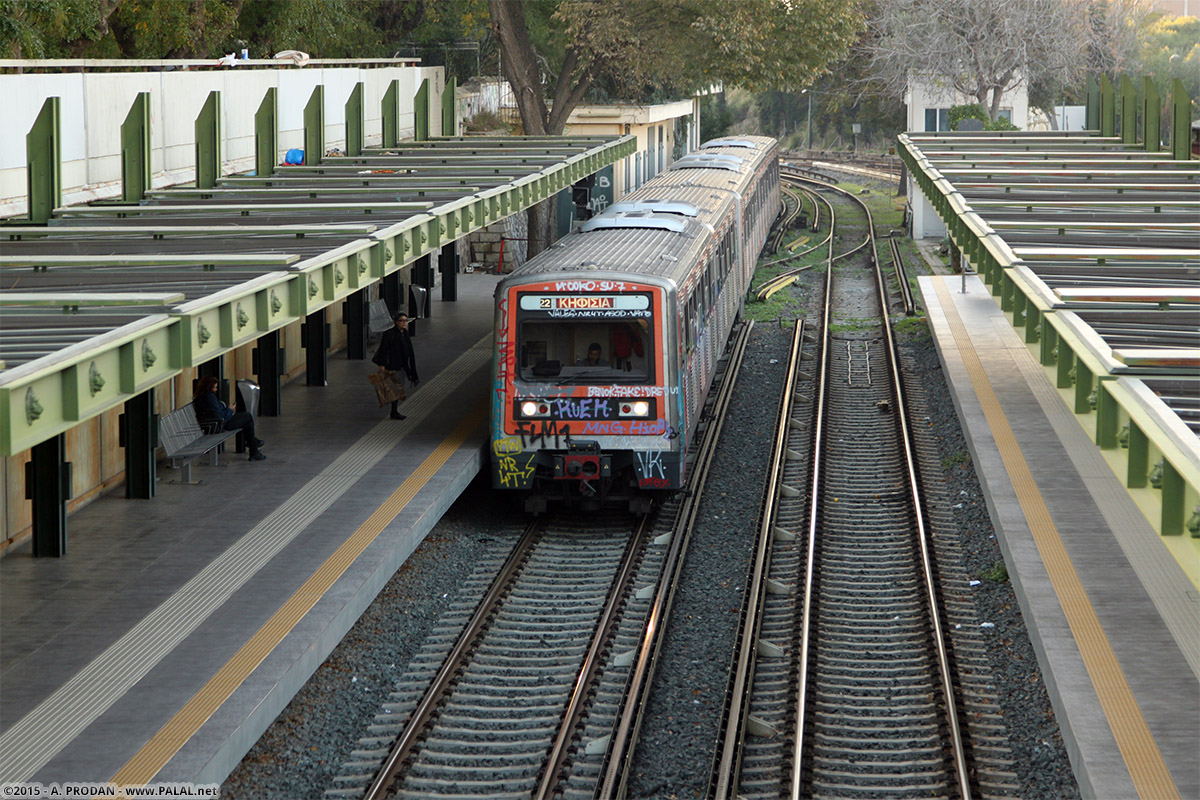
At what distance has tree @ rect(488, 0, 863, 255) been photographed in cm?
2894

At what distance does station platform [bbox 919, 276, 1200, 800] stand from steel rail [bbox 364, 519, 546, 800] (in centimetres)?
416

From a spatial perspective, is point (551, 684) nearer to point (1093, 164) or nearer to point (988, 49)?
point (1093, 164)

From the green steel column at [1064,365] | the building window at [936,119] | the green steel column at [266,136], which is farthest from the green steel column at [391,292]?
the building window at [936,119]

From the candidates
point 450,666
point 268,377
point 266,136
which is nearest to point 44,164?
point 268,377

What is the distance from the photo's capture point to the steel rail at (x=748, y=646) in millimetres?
8625

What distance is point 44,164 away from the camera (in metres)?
14.5

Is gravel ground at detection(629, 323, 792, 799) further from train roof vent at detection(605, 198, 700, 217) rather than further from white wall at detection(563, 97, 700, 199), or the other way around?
white wall at detection(563, 97, 700, 199)

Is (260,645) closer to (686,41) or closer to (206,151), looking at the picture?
(206,151)

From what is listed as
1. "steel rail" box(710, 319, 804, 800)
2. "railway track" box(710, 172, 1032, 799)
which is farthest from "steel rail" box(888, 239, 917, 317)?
"steel rail" box(710, 319, 804, 800)

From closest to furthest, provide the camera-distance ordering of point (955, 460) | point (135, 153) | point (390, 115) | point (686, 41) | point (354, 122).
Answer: point (135, 153)
point (955, 460)
point (354, 122)
point (390, 115)
point (686, 41)

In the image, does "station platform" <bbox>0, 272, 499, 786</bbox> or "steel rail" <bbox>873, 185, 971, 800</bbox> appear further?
"steel rail" <bbox>873, 185, 971, 800</bbox>

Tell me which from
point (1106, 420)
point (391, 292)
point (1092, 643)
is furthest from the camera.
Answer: point (391, 292)

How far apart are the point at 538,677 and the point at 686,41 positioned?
22.1m

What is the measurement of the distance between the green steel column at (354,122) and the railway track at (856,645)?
9.08 metres
